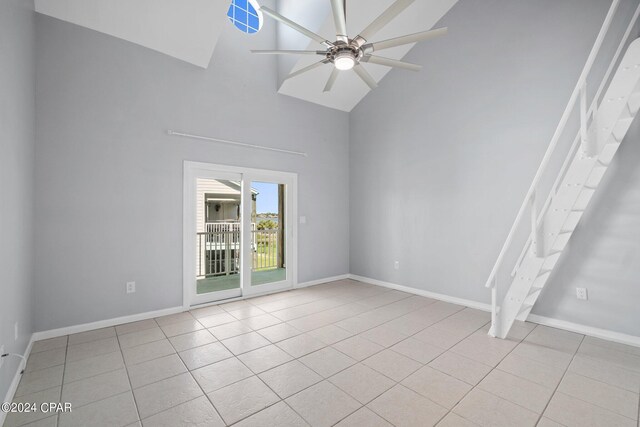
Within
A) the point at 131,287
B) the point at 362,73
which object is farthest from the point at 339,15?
the point at 131,287

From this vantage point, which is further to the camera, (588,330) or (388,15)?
(588,330)

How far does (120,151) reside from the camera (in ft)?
11.1

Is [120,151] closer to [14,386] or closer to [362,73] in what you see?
[14,386]

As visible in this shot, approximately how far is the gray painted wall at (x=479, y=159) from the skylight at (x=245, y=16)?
2.25 m

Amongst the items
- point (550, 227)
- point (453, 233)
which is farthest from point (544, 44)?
point (453, 233)

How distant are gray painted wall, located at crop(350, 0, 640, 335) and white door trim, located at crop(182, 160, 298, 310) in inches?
53.1

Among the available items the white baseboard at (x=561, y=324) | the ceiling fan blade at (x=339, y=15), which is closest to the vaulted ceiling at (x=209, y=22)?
the ceiling fan blade at (x=339, y=15)

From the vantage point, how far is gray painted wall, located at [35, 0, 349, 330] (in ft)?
9.92

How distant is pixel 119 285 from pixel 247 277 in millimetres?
1642

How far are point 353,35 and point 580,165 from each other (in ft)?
10.7

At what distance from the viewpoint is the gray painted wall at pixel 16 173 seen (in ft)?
6.23

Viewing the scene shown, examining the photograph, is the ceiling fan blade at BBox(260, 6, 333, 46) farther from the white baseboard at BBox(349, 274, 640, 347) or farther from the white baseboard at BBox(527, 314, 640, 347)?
the white baseboard at BBox(527, 314, 640, 347)

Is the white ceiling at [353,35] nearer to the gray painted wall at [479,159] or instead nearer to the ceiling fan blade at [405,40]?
the gray painted wall at [479,159]

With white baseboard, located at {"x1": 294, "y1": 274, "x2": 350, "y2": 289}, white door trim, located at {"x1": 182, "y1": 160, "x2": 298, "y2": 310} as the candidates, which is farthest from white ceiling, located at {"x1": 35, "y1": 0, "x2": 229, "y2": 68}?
Result: white baseboard, located at {"x1": 294, "y1": 274, "x2": 350, "y2": 289}
